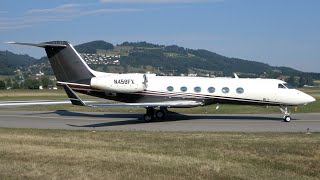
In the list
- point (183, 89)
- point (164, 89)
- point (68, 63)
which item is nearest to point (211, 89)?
point (183, 89)

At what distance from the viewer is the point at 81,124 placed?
24.7 meters

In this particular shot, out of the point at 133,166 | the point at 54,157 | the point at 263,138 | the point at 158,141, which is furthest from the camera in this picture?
the point at 263,138

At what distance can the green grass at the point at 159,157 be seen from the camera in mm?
10328

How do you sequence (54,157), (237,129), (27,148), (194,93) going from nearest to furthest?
(54,157) → (27,148) → (237,129) → (194,93)

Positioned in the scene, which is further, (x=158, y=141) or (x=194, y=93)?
(x=194, y=93)

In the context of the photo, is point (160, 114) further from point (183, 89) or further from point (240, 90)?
point (240, 90)

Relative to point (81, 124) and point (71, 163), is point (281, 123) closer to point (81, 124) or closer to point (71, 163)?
point (81, 124)

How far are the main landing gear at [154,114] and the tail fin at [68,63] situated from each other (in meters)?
4.27

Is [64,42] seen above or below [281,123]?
above

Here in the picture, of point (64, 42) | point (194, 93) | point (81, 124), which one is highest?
point (64, 42)

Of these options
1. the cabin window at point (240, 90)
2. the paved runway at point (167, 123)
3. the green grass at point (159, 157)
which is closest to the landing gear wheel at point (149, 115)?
the paved runway at point (167, 123)

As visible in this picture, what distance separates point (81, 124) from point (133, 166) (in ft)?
46.0

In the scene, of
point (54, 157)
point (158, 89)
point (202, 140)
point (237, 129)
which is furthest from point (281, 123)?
point (54, 157)

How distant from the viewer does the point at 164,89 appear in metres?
26.9
